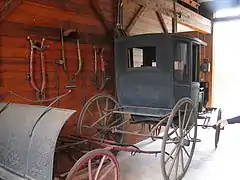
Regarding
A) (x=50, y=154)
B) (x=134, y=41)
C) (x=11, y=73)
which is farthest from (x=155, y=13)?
(x=50, y=154)

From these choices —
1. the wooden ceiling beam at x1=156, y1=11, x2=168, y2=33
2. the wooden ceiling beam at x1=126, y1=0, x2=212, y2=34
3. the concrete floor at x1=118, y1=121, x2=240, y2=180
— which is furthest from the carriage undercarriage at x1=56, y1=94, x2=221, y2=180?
the wooden ceiling beam at x1=156, y1=11, x2=168, y2=33

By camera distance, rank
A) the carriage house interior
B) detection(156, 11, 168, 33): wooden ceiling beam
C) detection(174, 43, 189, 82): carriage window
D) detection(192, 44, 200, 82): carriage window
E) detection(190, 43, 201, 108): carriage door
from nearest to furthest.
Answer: the carriage house interior → detection(174, 43, 189, 82): carriage window → detection(190, 43, 201, 108): carriage door → detection(192, 44, 200, 82): carriage window → detection(156, 11, 168, 33): wooden ceiling beam

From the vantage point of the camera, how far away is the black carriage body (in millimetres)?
2922

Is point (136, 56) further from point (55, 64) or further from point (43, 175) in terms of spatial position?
point (43, 175)

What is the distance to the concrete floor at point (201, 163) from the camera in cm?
329

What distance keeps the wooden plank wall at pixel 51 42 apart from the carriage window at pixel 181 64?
3.59 feet

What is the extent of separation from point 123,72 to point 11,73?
1294mm

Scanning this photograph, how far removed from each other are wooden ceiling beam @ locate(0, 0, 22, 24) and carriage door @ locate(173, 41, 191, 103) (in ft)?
5.49

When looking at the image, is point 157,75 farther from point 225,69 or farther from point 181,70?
point 225,69

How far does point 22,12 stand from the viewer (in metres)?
2.67

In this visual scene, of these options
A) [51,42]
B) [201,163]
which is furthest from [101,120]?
[201,163]

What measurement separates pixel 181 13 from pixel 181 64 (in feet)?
9.16

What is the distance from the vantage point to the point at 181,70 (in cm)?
320

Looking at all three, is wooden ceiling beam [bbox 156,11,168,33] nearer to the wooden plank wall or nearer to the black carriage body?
Answer: the wooden plank wall
